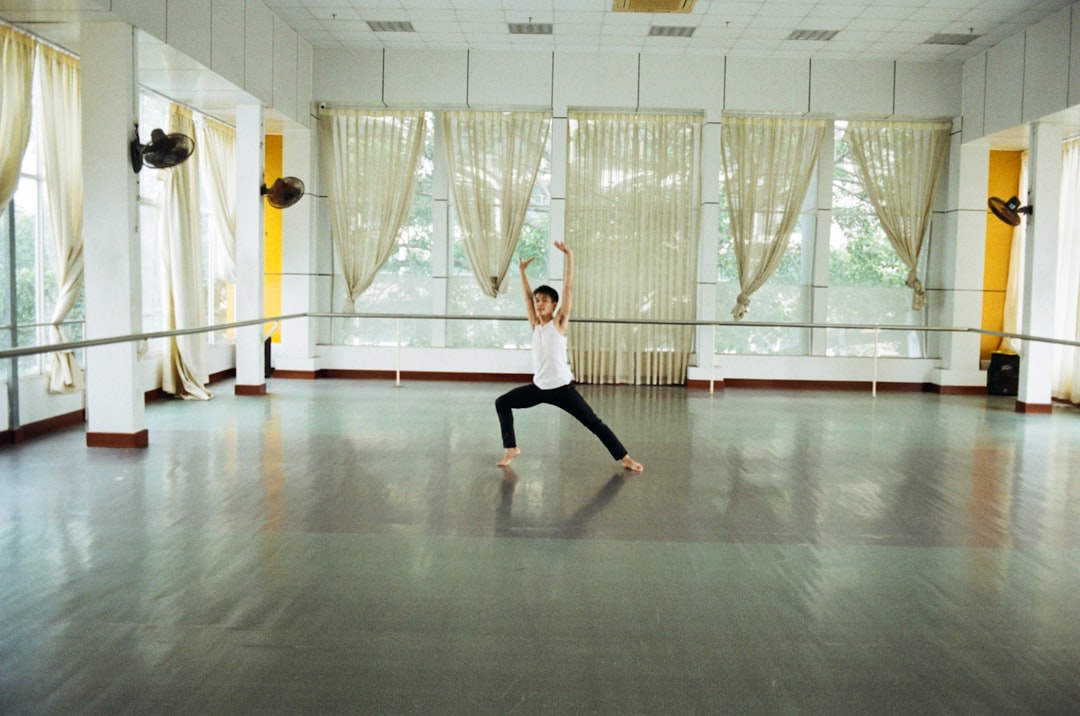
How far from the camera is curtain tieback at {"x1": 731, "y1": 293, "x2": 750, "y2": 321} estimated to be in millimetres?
12875

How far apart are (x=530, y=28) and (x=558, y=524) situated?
7.72 m

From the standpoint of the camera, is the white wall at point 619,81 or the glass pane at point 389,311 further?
the glass pane at point 389,311

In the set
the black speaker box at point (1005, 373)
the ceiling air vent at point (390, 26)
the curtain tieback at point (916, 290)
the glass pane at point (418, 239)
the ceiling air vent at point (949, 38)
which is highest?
the ceiling air vent at point (390, 26)

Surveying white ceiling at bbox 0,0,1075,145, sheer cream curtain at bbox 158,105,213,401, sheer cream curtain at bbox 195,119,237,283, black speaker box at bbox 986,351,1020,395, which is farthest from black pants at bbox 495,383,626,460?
black speaker box at bbox 986,351,1020,395

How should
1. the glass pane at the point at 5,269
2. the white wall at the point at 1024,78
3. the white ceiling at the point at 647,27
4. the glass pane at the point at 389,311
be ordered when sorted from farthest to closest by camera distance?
the glass pane at the point at 389,311, the white ceiling at the point at 647,27, the white wall at the point at 1024,78, the glass pane at the point at 5,269

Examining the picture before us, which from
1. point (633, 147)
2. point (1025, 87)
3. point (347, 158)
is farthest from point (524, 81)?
point (1025, 87)

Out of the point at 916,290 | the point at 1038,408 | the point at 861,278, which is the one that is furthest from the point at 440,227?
the point at 1038,408

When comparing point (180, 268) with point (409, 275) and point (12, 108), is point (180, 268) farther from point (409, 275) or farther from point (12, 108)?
point (409, 275)

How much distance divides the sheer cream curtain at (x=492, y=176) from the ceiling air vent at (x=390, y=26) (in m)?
1.48

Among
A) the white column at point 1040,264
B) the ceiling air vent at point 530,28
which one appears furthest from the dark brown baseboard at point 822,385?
the ceiling air vent at point 530,28

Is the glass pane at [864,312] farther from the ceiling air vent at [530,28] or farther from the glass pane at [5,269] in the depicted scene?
the glass pane at [5,269]

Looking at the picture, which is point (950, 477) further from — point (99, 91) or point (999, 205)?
point (99, 91)

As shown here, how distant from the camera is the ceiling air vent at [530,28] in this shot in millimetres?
11141

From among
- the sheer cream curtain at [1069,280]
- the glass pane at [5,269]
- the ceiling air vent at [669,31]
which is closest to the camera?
the glass pane at [5,269]
